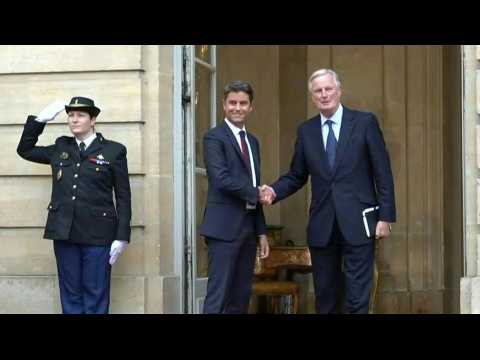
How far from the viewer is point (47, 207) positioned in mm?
7125

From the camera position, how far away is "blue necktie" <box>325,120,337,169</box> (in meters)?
6.09

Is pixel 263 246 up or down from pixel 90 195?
down

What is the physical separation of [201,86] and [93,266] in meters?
1.77

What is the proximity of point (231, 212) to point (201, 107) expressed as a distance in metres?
1.73

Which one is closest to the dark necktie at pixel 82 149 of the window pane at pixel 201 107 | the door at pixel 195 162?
the door at pixel 195 162

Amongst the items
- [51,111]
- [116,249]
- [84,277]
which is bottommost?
[84,277]

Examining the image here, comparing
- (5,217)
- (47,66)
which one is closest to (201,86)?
(47,66)

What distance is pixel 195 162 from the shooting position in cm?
747

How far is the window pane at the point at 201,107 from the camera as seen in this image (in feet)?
24.9

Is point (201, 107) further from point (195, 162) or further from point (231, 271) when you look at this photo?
point (231, 271)

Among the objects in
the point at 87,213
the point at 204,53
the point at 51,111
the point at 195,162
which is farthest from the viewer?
the point at 204,53

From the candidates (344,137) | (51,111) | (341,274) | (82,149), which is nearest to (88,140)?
(82,149)

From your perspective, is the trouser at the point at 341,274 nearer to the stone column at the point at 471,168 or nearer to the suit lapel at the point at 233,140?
the suit lapel at the point at 233,140

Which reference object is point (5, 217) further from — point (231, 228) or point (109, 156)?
point (231, 228)
